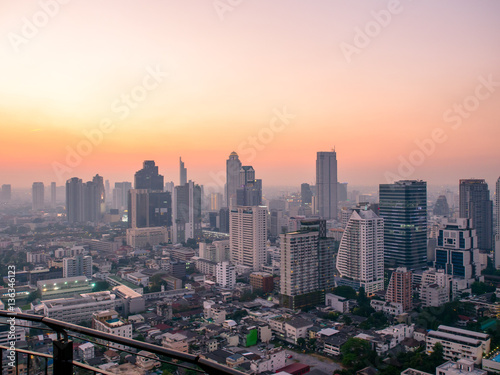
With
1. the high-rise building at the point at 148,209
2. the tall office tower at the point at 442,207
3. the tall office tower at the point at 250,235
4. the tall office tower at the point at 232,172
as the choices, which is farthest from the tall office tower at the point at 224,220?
the tall office tower at the point at 442,207

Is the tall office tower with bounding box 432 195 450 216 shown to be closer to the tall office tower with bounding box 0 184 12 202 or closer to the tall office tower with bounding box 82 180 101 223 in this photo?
the tall office tower with bounding box 82 180 101 223

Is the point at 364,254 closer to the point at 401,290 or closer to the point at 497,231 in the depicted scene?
the point at 401,290

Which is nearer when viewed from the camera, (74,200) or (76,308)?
(76,308)

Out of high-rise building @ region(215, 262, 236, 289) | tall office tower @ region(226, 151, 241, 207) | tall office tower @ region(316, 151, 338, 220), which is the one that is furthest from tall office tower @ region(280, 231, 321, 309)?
tall office tower @ region(316, 151, 338, 220)

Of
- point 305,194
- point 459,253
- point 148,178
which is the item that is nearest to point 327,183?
point 305,194

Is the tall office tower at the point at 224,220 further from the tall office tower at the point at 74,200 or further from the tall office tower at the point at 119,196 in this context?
the tall office tower at the point at 119,196
